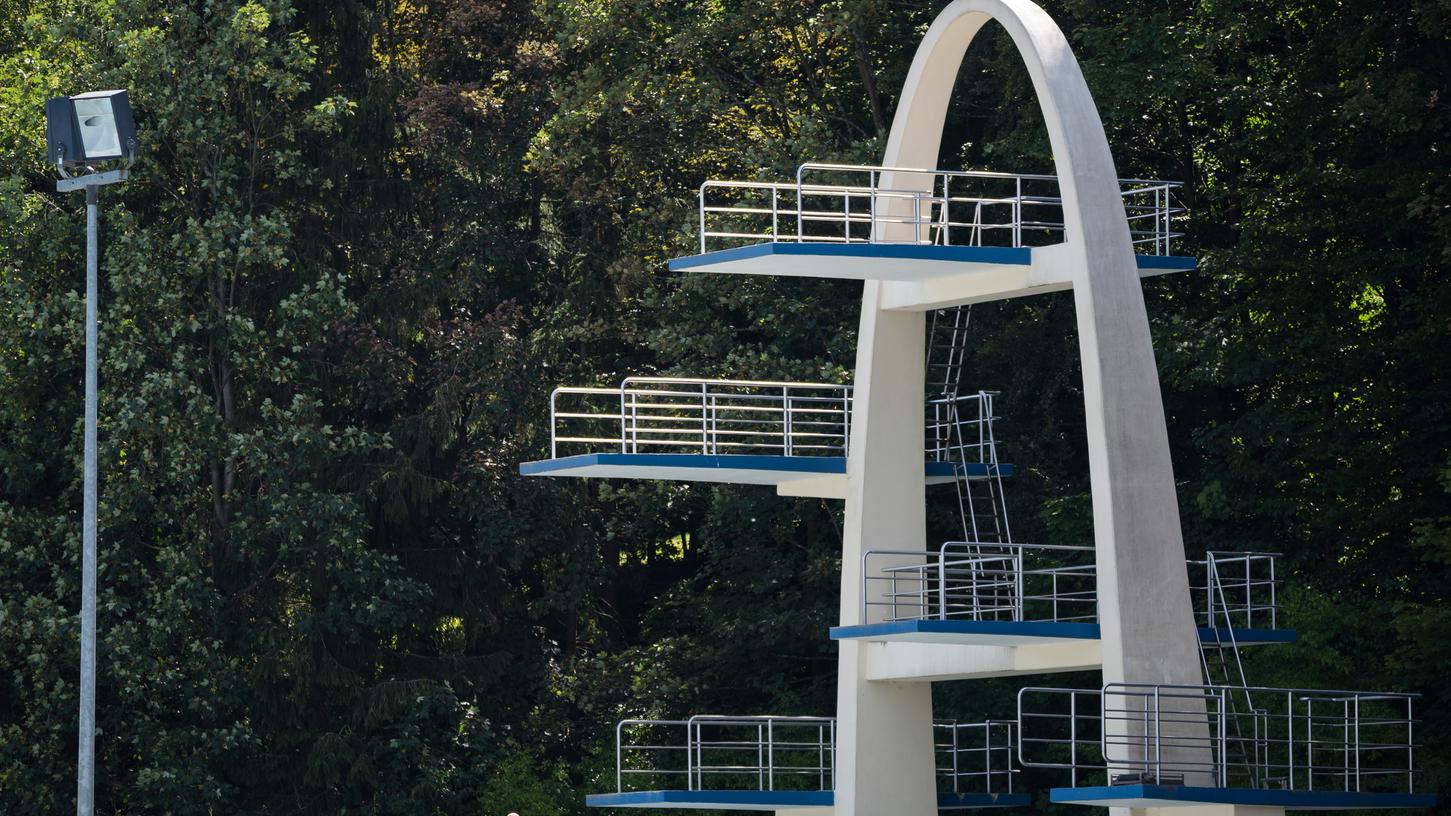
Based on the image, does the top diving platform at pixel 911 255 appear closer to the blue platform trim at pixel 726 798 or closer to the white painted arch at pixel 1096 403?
the white painted arch at pixel 1096 403

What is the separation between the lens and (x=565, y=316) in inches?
1496

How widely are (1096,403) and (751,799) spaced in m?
6.73

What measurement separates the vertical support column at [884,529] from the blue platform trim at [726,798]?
0.44m

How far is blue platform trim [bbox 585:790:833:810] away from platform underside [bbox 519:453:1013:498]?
3.15m

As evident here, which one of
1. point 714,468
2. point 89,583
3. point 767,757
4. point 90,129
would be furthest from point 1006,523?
point 767,757

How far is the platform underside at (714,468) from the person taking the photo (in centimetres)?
2297

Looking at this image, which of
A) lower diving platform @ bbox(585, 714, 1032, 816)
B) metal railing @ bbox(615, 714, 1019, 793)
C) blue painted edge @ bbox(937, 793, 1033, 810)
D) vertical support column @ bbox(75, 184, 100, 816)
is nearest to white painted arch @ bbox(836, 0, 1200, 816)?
blue painted edge @ bbox(937, 793, 1033, 810)

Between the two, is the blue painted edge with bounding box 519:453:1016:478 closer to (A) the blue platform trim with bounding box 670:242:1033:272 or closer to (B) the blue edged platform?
(B) the blue edged platform

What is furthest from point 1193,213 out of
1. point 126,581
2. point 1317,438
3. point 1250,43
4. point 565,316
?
point 126,581

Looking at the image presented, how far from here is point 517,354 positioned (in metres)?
36.8

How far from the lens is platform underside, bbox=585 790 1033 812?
2383cm

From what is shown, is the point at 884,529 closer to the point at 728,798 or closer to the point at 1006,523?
the point at 1006,523

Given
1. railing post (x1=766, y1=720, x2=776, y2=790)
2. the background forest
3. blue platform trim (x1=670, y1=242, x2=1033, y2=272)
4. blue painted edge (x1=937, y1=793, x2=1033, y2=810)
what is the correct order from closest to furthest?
1. blue platform trim (x1=670, y1=242, x2=1033, y2=272)
2. blue painted edge (x1=937, y1=793, x2=1033, y2=810)
3. railing post (x1=766, y1=720, x2=776, y2=790)
4. the background forest

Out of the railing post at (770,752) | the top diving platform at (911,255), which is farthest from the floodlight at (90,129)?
the railing post at (770,752)
